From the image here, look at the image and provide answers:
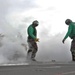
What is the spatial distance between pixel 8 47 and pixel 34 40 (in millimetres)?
3452

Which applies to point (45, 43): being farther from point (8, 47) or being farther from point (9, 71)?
point (9, 71)

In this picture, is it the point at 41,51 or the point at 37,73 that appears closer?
the point at 37,73

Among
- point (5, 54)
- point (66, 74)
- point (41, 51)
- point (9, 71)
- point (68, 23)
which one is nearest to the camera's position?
point (66, 74)

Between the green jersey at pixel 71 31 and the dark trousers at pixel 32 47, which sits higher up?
the green jersey at pixel 71 31

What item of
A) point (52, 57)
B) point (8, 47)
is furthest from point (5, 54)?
point (52, 57)

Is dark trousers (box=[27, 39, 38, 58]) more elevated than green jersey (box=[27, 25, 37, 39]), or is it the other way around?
green jersey (box=[27, 25, 37, 39])

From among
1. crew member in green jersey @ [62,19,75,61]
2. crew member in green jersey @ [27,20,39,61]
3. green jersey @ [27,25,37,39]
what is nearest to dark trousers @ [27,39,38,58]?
crew member in green jersey @ [27,20,39,61]

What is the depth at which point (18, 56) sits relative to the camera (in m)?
Answer: 20.8

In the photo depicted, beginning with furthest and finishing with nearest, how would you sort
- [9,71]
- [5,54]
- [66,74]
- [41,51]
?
[41,51] → [5,54] → [9,71] → [66,74]

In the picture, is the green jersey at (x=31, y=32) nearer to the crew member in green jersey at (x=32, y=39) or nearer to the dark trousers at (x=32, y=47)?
the crew member in green jersey at (x=32, y=39)

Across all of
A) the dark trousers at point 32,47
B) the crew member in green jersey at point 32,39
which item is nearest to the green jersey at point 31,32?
the crew member in green jersey at point 32,39

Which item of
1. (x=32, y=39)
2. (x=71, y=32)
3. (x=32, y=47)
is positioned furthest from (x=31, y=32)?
(x=71, y=32)

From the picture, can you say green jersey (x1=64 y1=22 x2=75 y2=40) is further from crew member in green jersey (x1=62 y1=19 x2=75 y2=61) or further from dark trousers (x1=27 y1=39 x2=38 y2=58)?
dark trousers (x1=27 y1=39 x2=38 y2=58)

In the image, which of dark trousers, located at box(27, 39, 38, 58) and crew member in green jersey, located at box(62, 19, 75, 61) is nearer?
crew member in green jersey, located at box(62, 19, 75, 61)
